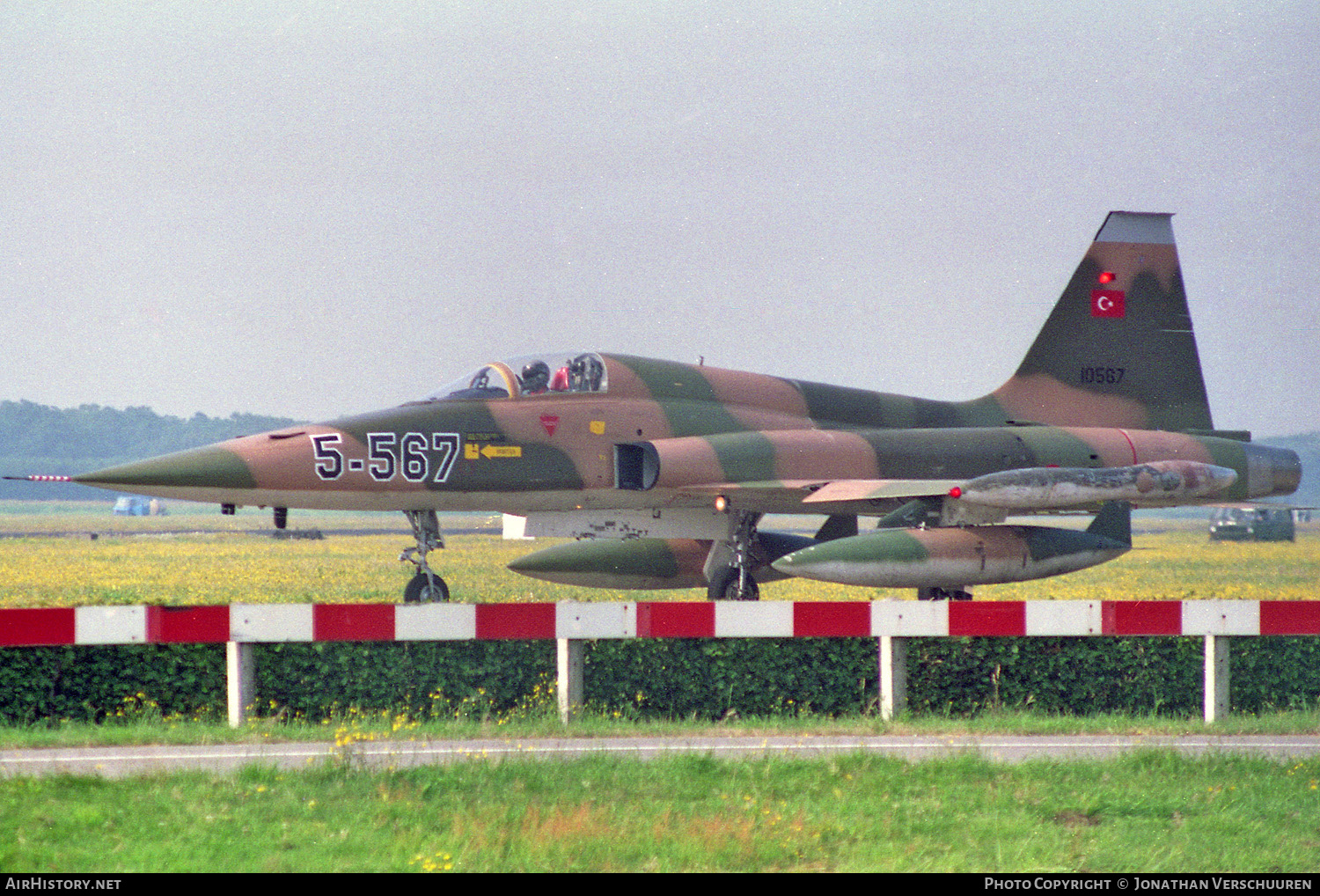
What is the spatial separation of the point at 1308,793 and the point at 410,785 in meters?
4.66

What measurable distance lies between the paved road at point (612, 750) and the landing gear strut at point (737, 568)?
24.4ft

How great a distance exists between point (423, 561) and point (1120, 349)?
1078 cm

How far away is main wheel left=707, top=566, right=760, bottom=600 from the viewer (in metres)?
16.7

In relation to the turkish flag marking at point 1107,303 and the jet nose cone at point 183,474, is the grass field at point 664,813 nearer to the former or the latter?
the jet nose cone at point 183,474

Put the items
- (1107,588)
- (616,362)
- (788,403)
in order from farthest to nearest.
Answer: (1107,588) < (788,403) < (616,362)

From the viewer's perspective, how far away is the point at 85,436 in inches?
6152

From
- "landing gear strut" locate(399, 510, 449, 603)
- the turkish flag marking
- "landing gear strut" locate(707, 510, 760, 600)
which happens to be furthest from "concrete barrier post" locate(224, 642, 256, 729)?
the turkish flag marking

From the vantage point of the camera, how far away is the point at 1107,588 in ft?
68.4

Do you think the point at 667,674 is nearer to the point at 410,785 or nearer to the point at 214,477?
the point at 410,785

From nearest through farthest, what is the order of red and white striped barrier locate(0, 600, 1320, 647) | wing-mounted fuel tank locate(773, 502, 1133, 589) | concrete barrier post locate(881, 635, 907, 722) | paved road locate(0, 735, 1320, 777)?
paved road locate(0, 735, 1320, 777) → red and white striped barrier locate(0, 600, 1320, 647) → concrete barrier post locate(881, 635, 907, 722) → wing-mounted fuel tank locate(773, 502, 1133, 589)

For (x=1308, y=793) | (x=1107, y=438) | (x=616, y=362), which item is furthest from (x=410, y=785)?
(x=1107, y=438)

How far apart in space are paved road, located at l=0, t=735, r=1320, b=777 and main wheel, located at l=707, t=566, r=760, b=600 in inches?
291

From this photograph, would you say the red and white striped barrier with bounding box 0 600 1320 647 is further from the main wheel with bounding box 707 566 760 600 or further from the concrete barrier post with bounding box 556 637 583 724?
the main wheel with bounding box 707 566 760 600
